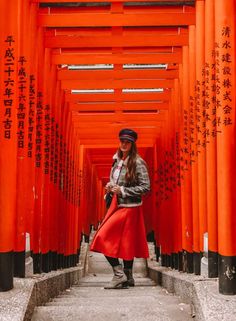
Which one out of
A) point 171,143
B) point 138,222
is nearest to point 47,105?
point 138,222

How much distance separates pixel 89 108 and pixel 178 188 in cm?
360

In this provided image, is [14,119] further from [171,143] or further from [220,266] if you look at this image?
[171,143]

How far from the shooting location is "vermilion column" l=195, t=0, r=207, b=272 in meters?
6.10

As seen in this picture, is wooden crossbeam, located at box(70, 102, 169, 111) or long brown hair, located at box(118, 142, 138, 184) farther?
wooden crossbeam, located at box(70, 102, 169, 111)

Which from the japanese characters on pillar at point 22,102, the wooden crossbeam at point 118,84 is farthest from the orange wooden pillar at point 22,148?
the wooden crossbeam at point 118,84

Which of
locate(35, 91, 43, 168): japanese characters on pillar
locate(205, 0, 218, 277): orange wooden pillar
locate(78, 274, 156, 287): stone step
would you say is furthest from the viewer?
locate(78, 274, 156, 287): stone step

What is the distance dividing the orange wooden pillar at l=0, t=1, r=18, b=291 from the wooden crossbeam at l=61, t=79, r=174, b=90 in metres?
5.48

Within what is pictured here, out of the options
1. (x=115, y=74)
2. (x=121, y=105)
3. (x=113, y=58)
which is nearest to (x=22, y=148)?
(x=113, y=58)

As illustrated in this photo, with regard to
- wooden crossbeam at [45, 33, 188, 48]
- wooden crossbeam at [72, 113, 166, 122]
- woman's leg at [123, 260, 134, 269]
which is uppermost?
wooden crossbeam at [45, 33, 188, 48]

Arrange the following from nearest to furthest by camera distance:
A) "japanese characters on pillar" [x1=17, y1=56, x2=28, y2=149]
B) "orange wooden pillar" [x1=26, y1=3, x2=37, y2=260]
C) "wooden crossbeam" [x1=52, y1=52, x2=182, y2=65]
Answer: "japanese characters on pillar" [x1=17, y1=56, x2=28, y2=149]
"orange wooden pillar" [x1=26, y1=3, x2=37, y2=260]
"wooden crossbeam" [x1=52, y1=52, x2=182, y2=65]

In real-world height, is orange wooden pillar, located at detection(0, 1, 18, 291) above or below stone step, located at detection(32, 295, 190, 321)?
above

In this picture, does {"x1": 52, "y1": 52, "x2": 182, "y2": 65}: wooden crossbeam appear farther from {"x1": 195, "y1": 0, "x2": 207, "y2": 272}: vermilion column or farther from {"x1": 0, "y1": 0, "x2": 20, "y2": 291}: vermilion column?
{"x1": 0, "y1": 0, "x2": 20, "y2": 291}: vermilion column

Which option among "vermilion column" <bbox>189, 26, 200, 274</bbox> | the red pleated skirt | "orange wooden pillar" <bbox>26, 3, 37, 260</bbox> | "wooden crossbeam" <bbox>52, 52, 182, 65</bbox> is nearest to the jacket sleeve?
the red pleated skirt

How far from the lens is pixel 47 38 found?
25.6ft
